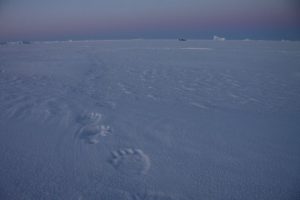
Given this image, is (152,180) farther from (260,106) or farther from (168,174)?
(260,106)

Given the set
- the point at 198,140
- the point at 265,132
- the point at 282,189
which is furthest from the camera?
the point at 265,132

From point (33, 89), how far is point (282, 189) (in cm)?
539

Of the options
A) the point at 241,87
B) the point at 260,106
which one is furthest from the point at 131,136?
the point at 241,87

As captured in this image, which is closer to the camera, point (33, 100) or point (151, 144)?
point (151, 144)

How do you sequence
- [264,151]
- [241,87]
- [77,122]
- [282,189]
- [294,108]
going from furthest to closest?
[241,87]
[294,108]
[77,122]
[264,151]
[282,189]

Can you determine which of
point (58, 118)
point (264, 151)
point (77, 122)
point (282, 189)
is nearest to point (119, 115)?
point (77, 122)

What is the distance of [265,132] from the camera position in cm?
296

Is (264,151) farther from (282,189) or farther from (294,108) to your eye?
(294,108)

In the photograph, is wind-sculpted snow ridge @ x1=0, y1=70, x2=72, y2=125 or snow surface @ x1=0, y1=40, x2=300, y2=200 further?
wind-sculpted snow ridge @ x1=0, y1=70, x2=72, y2=125

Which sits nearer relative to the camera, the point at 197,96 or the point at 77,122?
the point at 77,122

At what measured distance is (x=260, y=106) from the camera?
12.9ft

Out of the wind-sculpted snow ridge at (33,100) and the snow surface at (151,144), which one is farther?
the wind-sculpted snow ridge at (33,100)

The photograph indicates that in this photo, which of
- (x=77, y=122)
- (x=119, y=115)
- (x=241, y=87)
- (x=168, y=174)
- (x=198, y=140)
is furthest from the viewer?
(x=241, y=87)

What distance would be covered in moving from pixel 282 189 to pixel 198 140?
1.05 m
